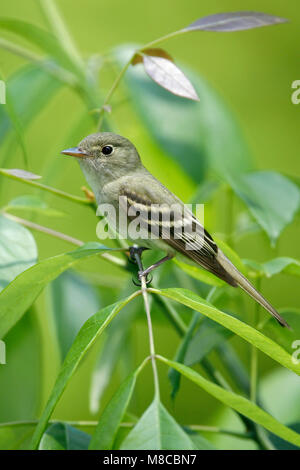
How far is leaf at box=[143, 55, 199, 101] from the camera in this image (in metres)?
0.86

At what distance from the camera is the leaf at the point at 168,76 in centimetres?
86

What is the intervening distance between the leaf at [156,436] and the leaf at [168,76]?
45 cm

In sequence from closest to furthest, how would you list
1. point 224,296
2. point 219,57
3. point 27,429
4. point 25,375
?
point 27,429
point 224,296
point 25,375
point 219,57

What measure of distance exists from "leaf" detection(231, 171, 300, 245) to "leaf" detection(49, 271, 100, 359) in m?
0.48

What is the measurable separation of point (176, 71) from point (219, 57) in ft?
6.46

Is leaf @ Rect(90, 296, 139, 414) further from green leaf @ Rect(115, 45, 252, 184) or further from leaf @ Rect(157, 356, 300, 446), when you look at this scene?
leaf @ Rect(157, 356, 300, 446)

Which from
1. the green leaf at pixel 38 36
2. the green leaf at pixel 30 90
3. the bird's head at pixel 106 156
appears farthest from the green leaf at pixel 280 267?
the green leaf at pixel 30 90

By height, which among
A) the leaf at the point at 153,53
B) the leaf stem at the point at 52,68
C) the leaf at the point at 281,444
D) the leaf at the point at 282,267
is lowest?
the leaf at the point at 281,444

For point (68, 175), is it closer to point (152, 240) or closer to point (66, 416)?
point (66, 416)

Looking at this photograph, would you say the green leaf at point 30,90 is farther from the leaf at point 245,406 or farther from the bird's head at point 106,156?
the leaf at point 245,406

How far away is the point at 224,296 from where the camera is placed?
3.56ft

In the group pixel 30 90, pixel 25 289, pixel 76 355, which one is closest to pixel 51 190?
pixel 25 289

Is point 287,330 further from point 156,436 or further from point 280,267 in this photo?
point 156,436
